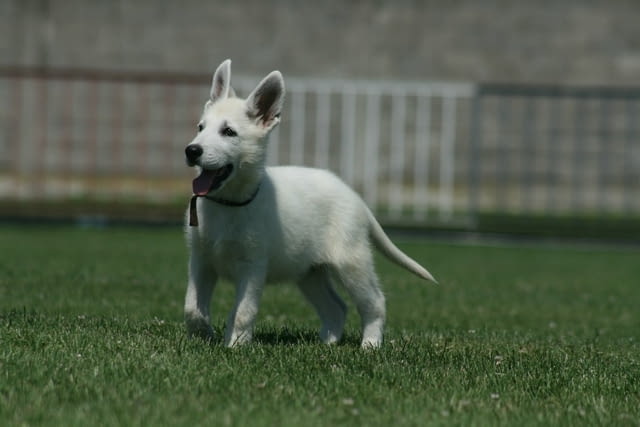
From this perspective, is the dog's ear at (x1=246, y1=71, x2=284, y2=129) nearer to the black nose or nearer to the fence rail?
the black nose

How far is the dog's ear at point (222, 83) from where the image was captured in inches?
205

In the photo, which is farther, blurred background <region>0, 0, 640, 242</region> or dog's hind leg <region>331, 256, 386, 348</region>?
blurred background <region>0, 0, 640, 242</region>

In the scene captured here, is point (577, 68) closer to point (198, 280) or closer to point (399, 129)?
point (399, 129)

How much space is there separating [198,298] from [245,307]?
247mm

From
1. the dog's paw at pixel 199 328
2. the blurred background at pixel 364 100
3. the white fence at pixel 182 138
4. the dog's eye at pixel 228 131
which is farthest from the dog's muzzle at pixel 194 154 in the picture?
the blurred background at pixel 364 100

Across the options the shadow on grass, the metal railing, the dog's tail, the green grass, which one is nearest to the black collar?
the green grass

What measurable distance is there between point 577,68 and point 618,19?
113 cm

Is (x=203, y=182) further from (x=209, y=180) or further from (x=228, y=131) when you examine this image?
(x=228, y=131)

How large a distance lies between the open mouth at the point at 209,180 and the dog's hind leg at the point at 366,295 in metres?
0.83

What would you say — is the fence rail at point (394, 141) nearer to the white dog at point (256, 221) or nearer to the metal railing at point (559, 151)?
the metal railing at point (559, 151)

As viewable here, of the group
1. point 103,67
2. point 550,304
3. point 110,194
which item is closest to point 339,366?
point 550,304

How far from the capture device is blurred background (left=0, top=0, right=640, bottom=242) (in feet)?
57.4

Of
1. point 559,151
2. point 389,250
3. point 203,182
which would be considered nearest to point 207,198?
point 203,182

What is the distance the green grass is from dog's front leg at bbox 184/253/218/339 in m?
0.12
